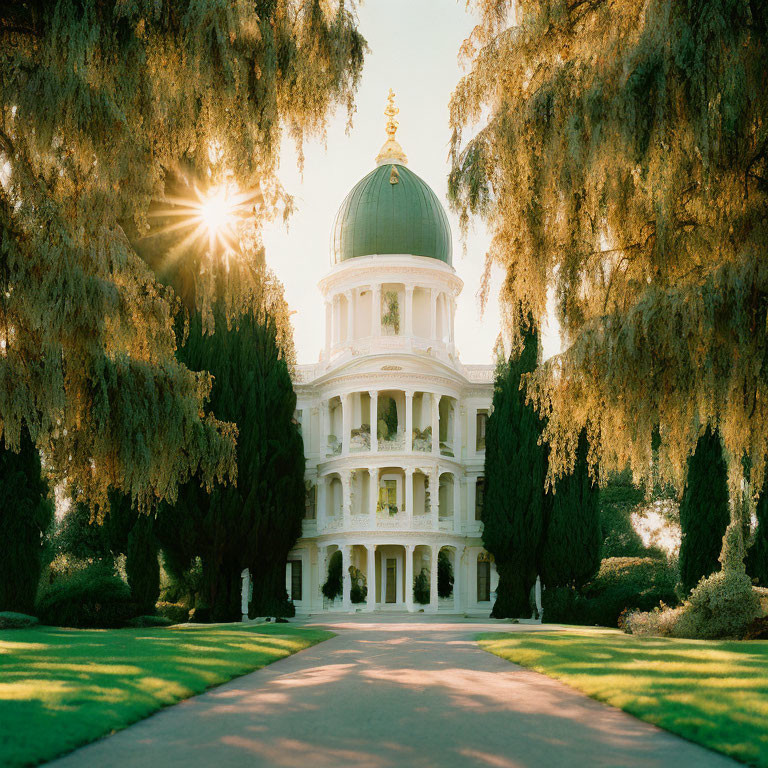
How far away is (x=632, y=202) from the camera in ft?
37.2

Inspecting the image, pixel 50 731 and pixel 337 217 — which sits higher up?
pixel 337 217

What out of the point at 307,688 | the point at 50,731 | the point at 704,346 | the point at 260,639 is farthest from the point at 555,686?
the point at 260,639

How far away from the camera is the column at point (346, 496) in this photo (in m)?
41.8

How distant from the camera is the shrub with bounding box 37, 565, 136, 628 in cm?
2645

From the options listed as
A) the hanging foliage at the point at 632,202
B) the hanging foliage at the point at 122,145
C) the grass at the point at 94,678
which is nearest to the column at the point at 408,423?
the grass at the point at 94,678

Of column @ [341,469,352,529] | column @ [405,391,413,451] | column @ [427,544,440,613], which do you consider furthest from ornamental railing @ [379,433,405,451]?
column @ [427,544,440,613]

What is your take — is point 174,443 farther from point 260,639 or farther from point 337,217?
point 337,217

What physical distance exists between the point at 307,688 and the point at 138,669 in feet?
7.77

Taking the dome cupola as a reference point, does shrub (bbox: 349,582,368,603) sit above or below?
below

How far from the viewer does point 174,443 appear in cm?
1353

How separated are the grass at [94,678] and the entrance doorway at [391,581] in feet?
80.4

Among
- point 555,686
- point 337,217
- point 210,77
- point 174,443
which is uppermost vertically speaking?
point 337,217

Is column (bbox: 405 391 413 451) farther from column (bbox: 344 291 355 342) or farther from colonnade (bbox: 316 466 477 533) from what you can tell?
column (bbox: 344 291 355 342)

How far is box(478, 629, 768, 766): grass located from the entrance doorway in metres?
25.0
